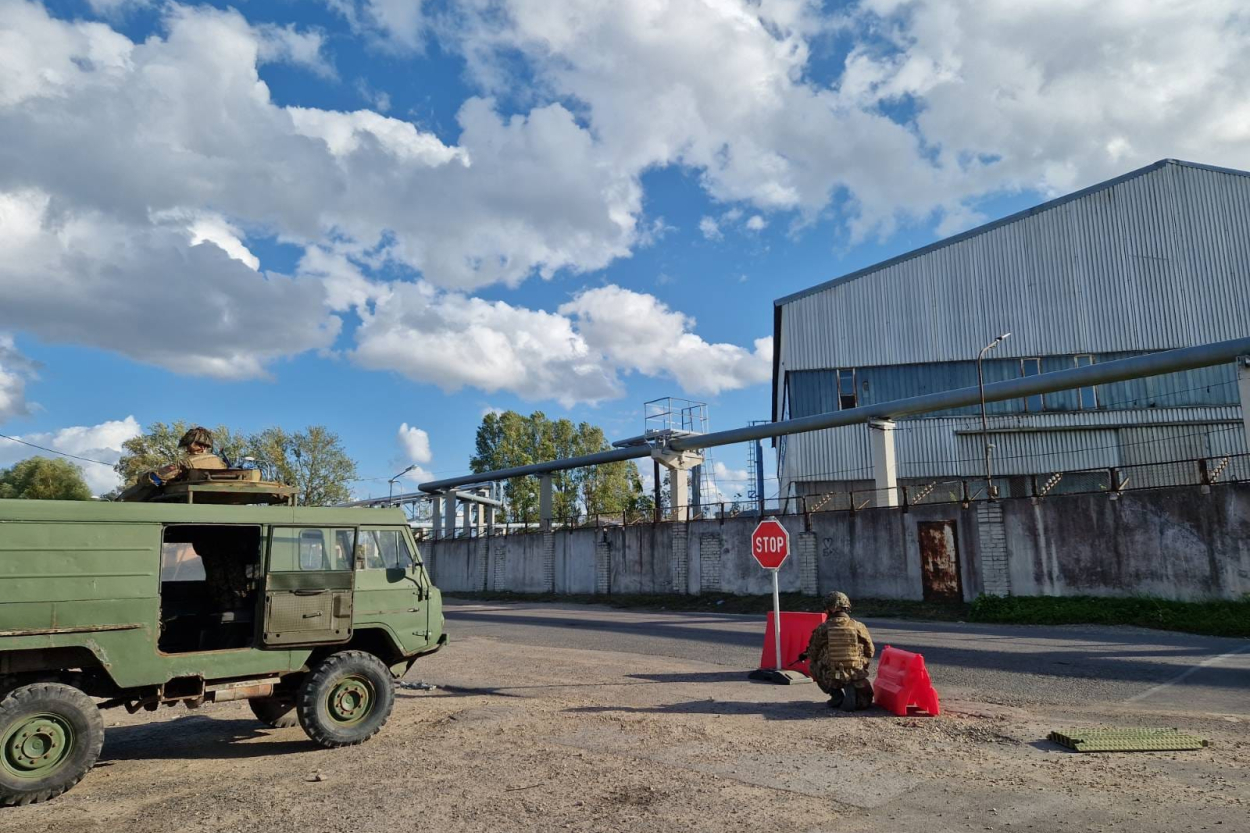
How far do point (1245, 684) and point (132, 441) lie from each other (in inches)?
2338

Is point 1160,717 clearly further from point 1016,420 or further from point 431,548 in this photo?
point 431,548

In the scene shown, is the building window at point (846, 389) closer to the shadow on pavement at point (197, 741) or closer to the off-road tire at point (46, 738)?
the shadow on pavement at point (197, 741)

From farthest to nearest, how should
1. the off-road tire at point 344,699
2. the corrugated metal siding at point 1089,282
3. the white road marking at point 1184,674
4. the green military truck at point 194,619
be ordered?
1. the corrugated metal siding at point 1089,282
2. the white road marking at point 1184,674
3. the off-road tire at point 344,699
4. the green military truck at point 194,619

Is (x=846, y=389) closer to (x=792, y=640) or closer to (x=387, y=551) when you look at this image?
(x=792, y=640)

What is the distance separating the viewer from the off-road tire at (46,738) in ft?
19.1

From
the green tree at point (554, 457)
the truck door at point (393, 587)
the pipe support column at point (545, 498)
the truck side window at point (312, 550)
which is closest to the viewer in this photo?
the truck side window at point (312, 550)

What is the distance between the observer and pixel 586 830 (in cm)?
506

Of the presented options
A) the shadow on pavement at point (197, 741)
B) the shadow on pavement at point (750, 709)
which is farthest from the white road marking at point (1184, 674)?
the shadow on pavement at point (197, 741)

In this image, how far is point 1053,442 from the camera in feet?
102

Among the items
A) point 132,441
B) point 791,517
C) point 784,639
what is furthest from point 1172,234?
point 132,441

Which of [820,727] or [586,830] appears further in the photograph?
[820,727]

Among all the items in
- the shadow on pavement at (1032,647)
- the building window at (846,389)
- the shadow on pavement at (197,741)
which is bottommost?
the shadow on pavement at (1032,647)

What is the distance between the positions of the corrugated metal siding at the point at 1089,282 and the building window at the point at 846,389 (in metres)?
0.53

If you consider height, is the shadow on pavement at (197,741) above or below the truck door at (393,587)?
below
